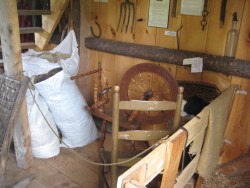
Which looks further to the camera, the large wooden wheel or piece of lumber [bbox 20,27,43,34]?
piece of lumber [bbox 20,27,43,34]

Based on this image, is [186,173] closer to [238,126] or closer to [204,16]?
[238,126]

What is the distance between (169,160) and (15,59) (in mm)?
1329

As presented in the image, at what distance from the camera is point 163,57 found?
203 centimetres

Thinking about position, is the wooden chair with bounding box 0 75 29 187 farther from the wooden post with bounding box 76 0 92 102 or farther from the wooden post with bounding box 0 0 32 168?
the wooden post with bounding box 76 0 92 102

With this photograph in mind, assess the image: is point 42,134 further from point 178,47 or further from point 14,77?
point 178,47

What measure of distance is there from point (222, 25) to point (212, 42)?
13 centimetres

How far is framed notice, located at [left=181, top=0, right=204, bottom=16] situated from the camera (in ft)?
5.94

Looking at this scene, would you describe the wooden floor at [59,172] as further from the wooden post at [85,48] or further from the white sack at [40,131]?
the wooden post at [85,48]

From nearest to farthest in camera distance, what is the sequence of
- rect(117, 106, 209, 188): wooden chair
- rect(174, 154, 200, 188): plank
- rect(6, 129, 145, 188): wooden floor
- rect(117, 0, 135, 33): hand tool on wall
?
rect(117, 106, 209, 188): wooden chair → rect(174, 154, 200, 188): plank → rect(6, 129, 145, 188): wooden floor → rect(117, 0, 135, 33): hand tool on wall

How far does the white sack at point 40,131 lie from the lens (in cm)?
206

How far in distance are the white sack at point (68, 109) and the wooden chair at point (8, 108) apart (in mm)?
284

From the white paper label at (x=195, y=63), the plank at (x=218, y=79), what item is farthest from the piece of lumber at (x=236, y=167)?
the white paper label at (x=195, y=63)

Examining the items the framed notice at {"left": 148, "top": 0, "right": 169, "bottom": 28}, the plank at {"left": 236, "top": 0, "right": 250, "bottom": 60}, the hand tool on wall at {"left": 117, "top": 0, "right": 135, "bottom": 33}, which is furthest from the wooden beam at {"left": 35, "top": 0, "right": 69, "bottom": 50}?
the plank at {"left": 236, "top": 0, "right": 250, "bottom": 60}

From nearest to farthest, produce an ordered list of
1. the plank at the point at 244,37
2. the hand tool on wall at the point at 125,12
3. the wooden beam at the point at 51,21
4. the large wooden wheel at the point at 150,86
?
the plank at the point at 244,37, the large wooden wheel at the point at 150,86, the hand tool on wall at the point at 125,12, the wooden beam at the point at 51,21
